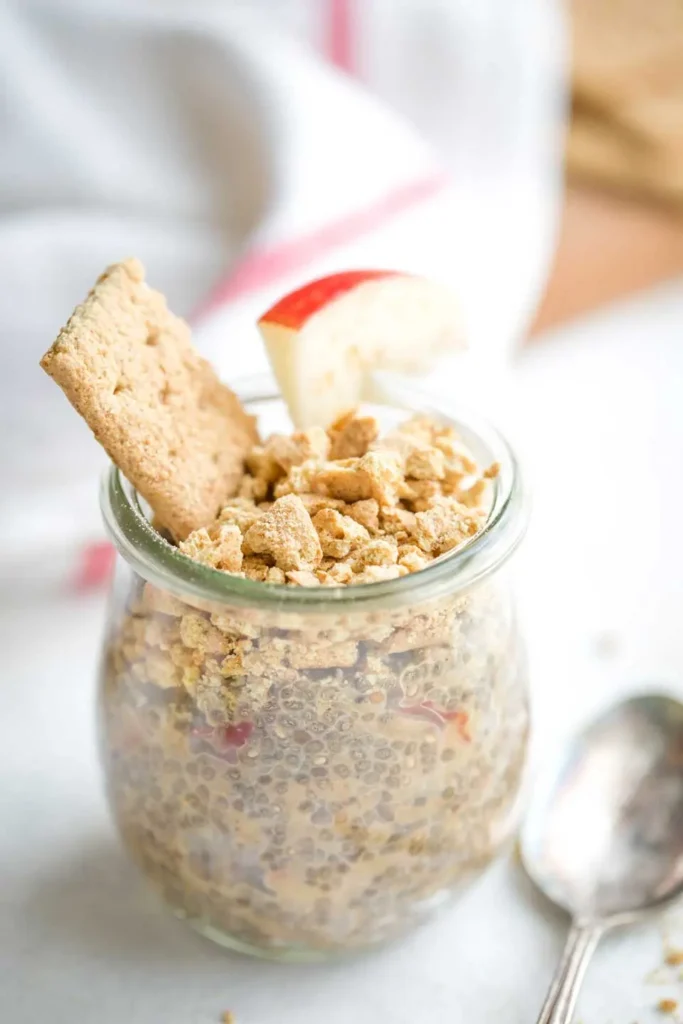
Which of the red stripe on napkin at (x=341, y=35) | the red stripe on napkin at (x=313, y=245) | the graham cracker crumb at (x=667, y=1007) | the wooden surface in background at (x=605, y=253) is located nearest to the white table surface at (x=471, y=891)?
the graham cracker crumb at (x=667, y=1007)

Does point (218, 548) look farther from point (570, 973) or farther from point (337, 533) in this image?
point (570, 973)

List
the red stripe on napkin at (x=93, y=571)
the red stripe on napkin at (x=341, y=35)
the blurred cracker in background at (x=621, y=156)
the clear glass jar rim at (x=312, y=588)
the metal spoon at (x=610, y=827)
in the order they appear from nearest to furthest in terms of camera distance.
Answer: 1. the clear glass jar rim at (x=312, y=588)
2. the metal spoon at (x=610, y=827)
3. the red stripe on napkin at (x=93, y=571)
4. the red stripe on napkin at (x=341, y=35)
5. the blurred cracker in background at (x=621, y=156)

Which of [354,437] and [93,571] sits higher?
[354,437]

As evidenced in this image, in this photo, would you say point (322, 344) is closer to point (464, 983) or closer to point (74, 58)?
point (464, 983)

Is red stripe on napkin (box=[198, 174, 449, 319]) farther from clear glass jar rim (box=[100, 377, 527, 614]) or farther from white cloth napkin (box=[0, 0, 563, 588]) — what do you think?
clear glass jar rim (box=[100, 377, 527, 614])

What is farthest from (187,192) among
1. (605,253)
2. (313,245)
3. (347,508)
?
(347,508)

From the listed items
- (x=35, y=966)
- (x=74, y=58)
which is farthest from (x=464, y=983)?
(x=74, y=58)

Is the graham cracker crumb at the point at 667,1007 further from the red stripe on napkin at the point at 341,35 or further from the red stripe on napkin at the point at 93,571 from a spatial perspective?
the red stripe on napkin at the point at 341,35
